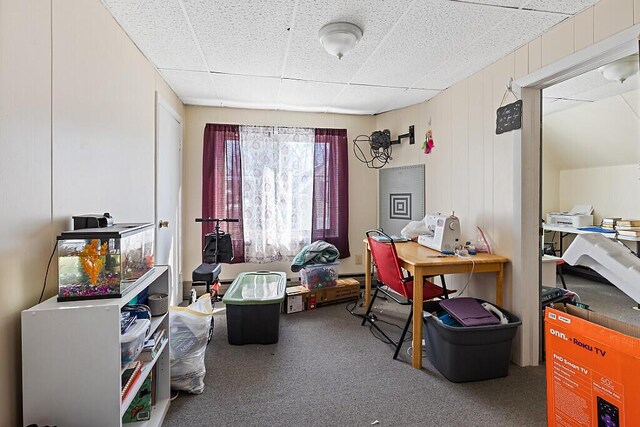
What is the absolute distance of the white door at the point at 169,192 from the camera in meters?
2.86

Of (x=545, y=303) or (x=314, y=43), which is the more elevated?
(x=314, y=43)

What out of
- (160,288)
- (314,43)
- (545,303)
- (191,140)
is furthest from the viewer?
(191,140)

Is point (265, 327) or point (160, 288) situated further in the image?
point (265, 327)

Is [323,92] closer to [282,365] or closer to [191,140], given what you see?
[191,140]

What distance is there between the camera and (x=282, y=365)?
7.70ft

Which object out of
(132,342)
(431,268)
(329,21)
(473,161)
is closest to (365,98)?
(473,161)

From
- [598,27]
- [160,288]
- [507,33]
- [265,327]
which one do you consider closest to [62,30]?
[160,288]

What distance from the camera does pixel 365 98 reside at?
355cm

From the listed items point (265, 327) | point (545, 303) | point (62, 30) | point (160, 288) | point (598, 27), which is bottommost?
point (265, 327)

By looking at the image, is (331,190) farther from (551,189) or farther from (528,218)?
(551,189)

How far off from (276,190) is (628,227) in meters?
4.43

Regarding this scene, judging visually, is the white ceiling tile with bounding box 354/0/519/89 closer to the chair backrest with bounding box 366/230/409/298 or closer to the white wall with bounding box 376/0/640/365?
the white wall with bounding box 376/0/640/365

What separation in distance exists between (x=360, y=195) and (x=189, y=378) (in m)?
2.90

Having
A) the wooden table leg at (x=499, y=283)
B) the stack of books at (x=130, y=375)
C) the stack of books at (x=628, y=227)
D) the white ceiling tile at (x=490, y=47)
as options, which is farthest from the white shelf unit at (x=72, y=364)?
the stack of books at (x=628, y=227)
